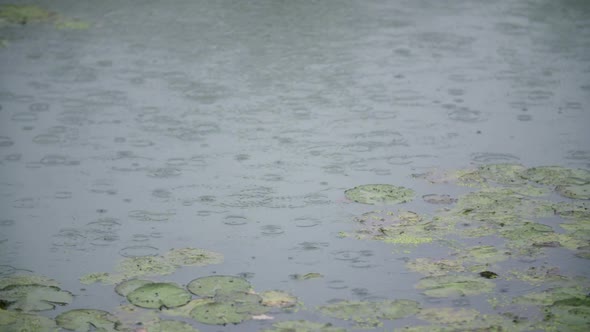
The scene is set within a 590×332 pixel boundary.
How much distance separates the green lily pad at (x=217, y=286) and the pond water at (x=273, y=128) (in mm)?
48

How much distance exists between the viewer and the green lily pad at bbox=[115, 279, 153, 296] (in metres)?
2.64

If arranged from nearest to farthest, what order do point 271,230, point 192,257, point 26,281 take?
1. point 26,281
2. point 192,257
3. point 271,230

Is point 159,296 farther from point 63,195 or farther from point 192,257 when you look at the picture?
point 63,195

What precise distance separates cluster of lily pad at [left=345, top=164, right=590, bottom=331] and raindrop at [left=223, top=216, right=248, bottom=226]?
39 cm

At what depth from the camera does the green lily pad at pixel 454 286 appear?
261 cm

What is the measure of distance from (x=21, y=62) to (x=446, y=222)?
2765 mm

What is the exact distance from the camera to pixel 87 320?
8.17 ft

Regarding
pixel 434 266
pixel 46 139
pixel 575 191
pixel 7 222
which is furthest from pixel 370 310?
pixel 46 139

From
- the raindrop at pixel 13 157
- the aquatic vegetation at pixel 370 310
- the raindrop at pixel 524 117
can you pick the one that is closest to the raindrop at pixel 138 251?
the aquatic vegetation at pixel 370 310

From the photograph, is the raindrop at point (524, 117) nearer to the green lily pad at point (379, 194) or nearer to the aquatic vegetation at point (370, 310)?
the green lily pad at point (379, 194)

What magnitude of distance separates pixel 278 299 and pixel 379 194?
32.9 inches

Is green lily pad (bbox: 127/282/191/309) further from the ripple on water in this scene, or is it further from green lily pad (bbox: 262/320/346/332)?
the ripple on water

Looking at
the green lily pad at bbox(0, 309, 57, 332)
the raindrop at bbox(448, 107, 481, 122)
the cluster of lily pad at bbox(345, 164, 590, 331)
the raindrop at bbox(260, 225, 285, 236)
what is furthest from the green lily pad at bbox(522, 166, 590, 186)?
the green lily pad at bbox(0, 309, 57, 332)

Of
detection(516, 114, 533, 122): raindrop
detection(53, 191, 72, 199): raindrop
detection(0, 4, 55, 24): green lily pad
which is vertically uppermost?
detection(0, 4, 55, 24): green lily pad
